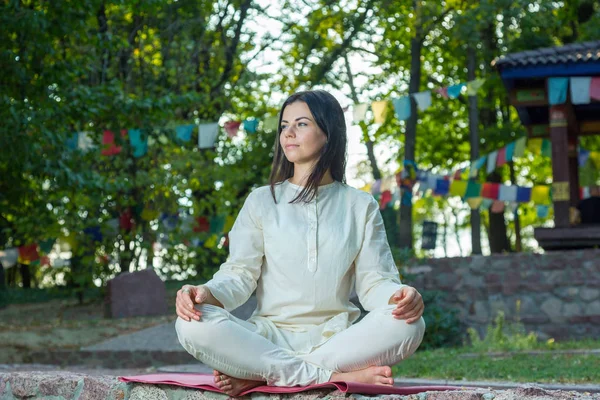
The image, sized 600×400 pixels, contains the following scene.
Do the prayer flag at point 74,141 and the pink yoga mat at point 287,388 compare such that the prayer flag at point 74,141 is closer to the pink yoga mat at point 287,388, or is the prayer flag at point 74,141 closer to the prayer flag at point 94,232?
the prayer flag at point 94,232

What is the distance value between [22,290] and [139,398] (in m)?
16.3

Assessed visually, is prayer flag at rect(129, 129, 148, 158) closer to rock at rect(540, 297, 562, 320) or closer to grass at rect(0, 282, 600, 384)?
grass at rect(0, 282, 600, 384)

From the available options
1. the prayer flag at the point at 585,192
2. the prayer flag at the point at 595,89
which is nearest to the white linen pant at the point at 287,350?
the prayer flag at the point at 595,89

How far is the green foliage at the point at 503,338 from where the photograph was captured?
9341 millimetres

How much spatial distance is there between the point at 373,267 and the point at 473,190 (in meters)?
14.6

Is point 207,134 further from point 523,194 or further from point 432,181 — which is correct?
point 523,194

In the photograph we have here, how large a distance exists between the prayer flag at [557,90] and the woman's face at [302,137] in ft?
29.5

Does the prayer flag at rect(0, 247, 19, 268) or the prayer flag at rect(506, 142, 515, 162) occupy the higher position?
the prayer flag at rect(506, 142, 515, 162)

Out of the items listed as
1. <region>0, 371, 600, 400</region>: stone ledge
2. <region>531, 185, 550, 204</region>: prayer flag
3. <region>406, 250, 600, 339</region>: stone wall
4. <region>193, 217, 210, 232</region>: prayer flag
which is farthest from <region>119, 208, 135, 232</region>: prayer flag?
<region>0, 371, 600, 400</region>: stone ledge

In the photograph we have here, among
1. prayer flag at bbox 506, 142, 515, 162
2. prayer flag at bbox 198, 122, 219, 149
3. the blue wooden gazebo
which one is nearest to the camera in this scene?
the blue wooden gazebo

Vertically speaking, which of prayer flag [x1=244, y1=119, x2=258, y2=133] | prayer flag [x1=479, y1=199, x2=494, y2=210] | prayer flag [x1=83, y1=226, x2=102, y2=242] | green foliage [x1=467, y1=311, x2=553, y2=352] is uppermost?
prayer flag [x1=244, y1=119, x2=258, y2=133]

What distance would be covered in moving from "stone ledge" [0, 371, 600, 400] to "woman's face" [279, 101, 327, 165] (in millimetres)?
1005

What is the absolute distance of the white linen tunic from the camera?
369cm

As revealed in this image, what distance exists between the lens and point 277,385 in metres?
3.47
